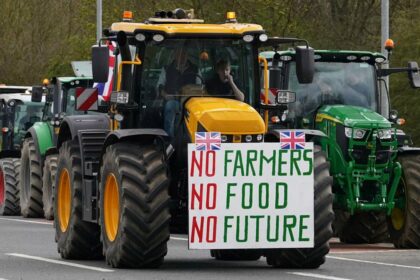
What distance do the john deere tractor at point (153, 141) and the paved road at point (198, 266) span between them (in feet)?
0.90

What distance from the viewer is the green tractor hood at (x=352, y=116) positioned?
23062 mm

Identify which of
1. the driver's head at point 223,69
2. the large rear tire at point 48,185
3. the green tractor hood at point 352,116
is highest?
the driver's head at point 223,69

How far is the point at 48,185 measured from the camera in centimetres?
3128

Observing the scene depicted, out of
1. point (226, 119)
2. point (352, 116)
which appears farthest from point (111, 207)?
point (352, 116)

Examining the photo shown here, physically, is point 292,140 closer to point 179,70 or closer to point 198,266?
point 179,70

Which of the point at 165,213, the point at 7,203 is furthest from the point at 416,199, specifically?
the point at 7,203

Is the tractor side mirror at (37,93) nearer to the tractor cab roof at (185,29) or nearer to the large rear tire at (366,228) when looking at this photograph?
the large rear tire at (366,228)

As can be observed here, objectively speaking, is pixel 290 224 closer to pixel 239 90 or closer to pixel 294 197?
pixel 294 197

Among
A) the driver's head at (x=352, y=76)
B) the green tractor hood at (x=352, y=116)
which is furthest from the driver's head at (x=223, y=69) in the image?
the driver's head at (x=352, y=76)

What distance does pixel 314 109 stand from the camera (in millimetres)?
23984

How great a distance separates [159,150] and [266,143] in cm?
109

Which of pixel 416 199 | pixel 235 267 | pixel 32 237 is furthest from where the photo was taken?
pixel 32 237

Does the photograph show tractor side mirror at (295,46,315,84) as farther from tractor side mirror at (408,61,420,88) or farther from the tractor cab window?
the tractor cab window

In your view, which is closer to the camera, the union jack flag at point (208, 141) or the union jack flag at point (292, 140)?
the union jack flag at point (208, 141)
